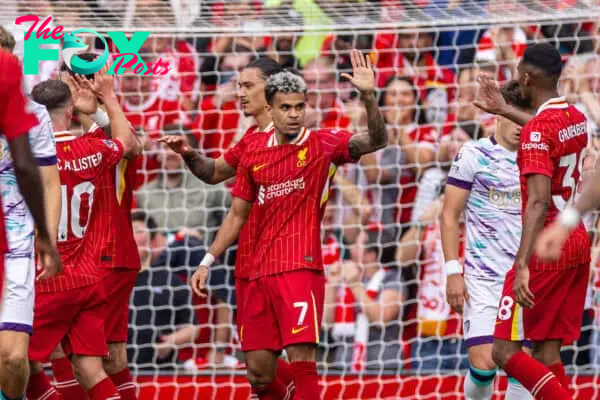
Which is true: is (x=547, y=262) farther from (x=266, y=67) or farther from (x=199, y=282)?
(x=266, y=67)

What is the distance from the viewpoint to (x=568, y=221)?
220 inches

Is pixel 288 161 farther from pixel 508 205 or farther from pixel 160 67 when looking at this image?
pixel 160 67

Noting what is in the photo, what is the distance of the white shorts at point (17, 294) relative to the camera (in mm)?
6961

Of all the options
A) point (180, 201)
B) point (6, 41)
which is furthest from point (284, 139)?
point (180, 201)

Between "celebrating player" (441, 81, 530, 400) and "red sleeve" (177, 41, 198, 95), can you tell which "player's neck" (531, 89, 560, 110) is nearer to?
"celebrating player" (441, 81, 530, 400)

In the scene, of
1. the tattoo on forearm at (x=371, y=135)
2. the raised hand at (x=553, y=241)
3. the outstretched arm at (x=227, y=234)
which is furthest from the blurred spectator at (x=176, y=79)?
the raised hand at (x=553, y=241)

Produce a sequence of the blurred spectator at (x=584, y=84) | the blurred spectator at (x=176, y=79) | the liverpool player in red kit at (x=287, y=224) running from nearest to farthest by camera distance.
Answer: the liverpool player in red kit at (x=287, y=224), the blurred spectator at (x=584, y=84), the blurred spectator at (x=176, y=79)

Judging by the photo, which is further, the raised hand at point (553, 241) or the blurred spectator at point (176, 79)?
the blurred spectator at point (176, 79)

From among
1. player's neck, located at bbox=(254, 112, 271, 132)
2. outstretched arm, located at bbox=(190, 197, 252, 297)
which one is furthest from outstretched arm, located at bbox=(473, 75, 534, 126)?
outstretched arm, located at bbox=(190, 197, 252, 297)

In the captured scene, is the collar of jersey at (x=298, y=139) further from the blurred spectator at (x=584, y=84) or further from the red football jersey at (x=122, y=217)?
the blurred spectator at (x=584, y=84)

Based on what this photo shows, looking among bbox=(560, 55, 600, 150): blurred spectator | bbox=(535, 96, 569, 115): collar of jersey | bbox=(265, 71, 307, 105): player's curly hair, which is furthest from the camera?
bbox=(560, 55, 600, 150): blurred spectator

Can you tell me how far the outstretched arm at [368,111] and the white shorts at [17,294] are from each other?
2.02 m

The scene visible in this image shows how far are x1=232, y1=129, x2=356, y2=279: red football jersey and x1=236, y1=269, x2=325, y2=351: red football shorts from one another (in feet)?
0.19

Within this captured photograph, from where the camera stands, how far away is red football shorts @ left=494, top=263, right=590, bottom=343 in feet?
25.1
